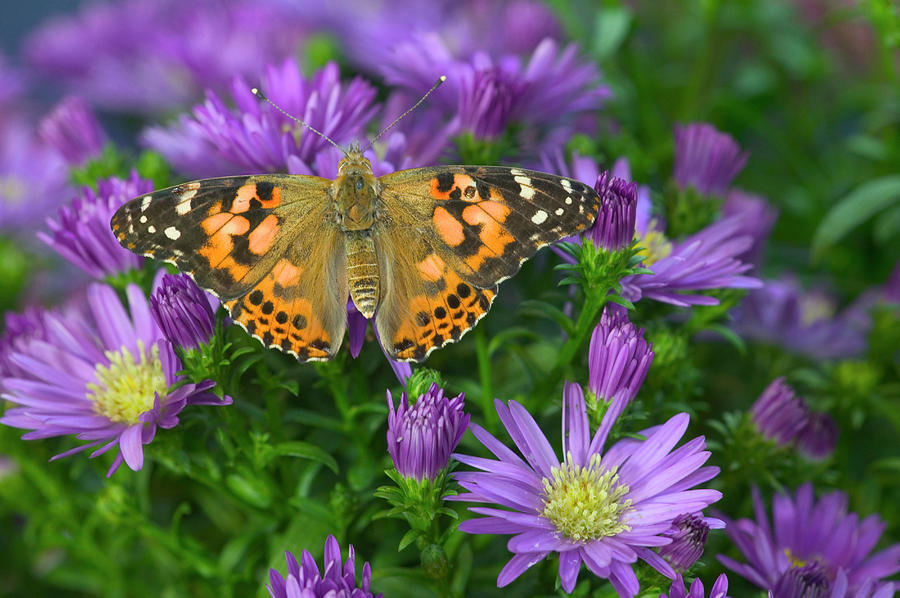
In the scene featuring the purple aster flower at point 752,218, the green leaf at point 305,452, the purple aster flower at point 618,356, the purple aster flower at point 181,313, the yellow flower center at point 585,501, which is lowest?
the yellow flower center at point 585,501

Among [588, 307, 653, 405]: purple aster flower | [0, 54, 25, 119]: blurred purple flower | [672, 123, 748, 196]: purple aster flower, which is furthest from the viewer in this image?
[0, 54, 25, 119]: blurred purple flower

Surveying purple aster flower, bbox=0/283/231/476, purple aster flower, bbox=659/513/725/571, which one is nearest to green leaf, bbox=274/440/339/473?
purple aster flower, bbox=0/283/231/476

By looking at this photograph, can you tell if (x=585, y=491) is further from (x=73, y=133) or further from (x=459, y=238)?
(x=73, y=133)

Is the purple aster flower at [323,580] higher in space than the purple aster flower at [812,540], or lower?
lower

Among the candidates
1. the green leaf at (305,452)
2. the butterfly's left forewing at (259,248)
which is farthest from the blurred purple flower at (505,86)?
the green leaf at (305,452)

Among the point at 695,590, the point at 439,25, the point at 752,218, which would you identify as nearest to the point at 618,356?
the point at 695,590

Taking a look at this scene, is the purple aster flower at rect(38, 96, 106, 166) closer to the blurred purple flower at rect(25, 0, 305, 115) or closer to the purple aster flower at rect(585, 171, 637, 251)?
the blurred purple flower at rect(25, 0, 305, 115)

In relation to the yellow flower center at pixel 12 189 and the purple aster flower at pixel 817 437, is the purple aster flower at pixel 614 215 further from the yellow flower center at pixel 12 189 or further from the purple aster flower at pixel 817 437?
the yellow flower center at pixel 12 189
